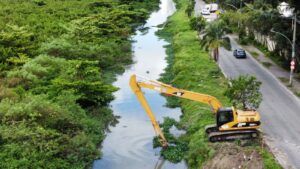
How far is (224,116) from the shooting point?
34.2 meters

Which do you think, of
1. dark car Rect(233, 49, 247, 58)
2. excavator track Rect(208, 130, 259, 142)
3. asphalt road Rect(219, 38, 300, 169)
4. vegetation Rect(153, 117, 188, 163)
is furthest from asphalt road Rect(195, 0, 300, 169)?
vegetation Rect(153, 117, 188, 163)

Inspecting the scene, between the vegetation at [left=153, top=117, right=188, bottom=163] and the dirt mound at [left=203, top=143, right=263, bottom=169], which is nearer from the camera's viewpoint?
the dirt mound at [left=203, top=143, right=263, bottom=169]

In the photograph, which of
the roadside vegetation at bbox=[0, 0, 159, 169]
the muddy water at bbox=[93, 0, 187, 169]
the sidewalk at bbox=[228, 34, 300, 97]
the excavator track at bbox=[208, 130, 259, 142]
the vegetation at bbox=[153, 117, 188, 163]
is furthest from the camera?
the sidewalk at bbox=[228, 34, 300, 97]

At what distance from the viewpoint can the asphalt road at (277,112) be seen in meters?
33.2

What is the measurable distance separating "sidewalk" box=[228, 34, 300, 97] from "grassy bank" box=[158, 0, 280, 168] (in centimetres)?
692

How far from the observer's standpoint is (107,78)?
58.3m

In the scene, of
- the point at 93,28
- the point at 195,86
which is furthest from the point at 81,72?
the point at 93,28

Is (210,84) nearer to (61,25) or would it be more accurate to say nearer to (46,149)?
(46,149)

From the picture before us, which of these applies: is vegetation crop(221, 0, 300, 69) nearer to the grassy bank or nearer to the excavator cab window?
the grassy bank

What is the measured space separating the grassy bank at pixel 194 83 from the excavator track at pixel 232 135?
2.36ft

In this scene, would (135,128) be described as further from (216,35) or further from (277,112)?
(216,35)

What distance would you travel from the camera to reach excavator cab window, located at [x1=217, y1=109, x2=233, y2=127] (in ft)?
112

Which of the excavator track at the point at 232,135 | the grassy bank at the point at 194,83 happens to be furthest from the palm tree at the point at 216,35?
the excavator track at the point at 232,135

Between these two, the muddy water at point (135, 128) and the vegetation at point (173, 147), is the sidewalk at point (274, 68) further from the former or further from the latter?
the vegetation at point (173, 147)
